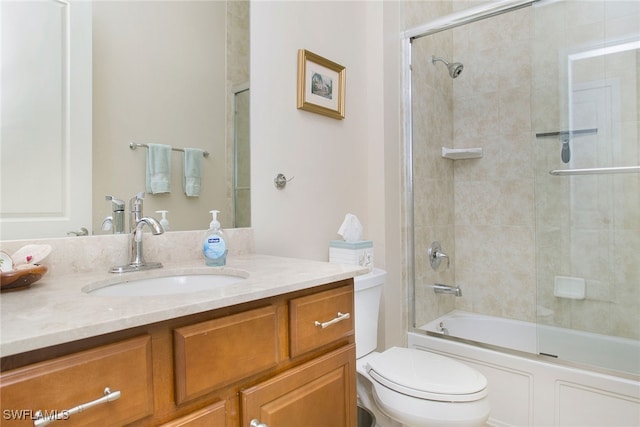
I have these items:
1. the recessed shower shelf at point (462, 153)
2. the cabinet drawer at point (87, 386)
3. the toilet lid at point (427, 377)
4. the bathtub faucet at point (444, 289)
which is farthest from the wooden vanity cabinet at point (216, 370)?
the recessed shower shelf at point (462, 153)

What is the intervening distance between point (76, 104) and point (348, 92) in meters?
1.30

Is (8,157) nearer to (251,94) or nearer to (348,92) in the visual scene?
(251,94)

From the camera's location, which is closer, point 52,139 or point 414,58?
point 52,139

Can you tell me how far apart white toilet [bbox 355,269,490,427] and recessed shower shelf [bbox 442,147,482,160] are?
4.07ft

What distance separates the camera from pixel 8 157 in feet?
3.02

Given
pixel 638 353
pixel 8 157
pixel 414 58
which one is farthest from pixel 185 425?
pixel 414 58

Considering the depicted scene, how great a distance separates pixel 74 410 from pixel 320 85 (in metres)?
1.57

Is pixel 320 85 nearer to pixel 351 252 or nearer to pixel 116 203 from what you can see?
pixel 351 252

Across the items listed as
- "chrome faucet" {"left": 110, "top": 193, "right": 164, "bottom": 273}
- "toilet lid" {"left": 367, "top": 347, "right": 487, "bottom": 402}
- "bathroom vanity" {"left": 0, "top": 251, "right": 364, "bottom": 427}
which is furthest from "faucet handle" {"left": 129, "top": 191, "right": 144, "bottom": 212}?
"toilet lid" {"left": 367, "top": 347, "right": 487, "bottom": 402}

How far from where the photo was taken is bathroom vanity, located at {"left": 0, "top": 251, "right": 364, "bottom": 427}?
516 mm

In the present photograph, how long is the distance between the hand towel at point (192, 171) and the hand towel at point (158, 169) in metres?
0.06

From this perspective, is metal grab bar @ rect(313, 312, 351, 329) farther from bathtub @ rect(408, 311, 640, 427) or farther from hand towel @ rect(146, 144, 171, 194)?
bathtub @ rect(408, 311, 640, 427)

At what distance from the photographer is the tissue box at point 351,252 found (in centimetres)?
170

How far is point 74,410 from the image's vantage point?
522 millimetres
